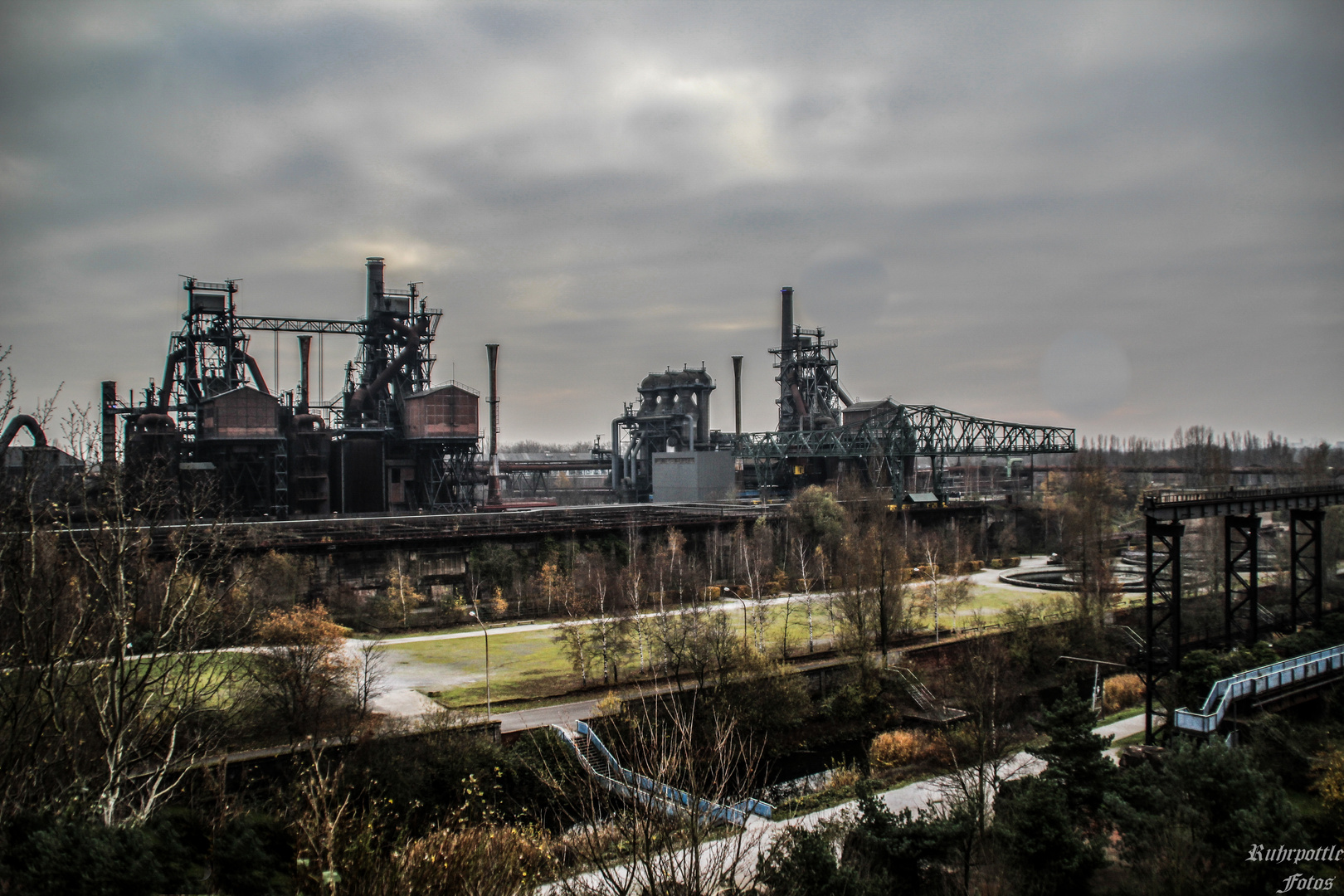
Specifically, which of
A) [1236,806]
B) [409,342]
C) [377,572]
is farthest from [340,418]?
[1236,806]

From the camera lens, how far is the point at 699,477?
6550 centimetres

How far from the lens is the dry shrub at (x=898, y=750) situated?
2169 cm

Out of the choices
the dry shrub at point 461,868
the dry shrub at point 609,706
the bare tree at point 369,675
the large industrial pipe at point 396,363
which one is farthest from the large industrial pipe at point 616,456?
the dry shrub at point 461,868

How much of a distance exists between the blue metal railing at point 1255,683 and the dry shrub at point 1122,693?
13.6ft

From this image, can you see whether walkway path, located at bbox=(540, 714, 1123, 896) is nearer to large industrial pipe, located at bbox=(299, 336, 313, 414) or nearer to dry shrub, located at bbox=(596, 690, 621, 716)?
dry shrub, located at bbox=(596, 690, 621, 716)

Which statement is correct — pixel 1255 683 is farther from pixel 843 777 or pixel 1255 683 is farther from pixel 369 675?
pixel 369 675

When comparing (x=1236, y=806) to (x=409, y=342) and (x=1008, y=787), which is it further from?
(x=409, y=342)

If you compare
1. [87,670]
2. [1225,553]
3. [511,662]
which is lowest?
[511,662]

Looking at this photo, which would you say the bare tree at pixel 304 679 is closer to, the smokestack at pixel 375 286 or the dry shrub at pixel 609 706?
the dry shrub at pixel 609 706

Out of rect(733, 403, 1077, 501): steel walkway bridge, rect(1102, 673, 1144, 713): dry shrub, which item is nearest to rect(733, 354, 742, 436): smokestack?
rect(733, 403, 1077, 501): steel walkway bridge

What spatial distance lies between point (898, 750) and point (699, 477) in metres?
44.1

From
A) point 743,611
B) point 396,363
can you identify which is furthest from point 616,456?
point 743,611

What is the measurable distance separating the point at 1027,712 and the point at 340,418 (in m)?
46.3

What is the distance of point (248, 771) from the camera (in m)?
17.0
